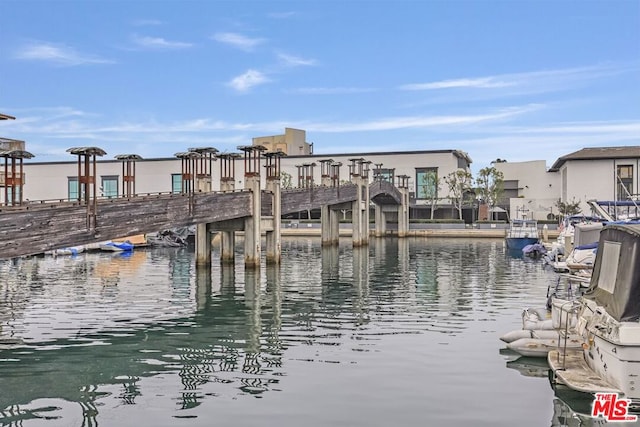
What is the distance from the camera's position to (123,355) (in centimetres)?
2241

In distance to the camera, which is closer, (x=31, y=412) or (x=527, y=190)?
(x=31, y=412)

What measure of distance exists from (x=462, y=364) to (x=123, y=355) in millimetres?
11052

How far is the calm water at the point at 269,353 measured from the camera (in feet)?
53.2

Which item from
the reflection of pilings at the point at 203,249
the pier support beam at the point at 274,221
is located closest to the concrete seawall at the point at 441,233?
the pier support beam at the point at 274,221

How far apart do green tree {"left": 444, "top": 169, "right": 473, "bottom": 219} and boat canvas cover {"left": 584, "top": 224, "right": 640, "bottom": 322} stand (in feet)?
317

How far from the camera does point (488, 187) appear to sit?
123 meters

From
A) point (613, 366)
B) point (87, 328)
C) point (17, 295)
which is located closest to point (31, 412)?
point (87, 328)

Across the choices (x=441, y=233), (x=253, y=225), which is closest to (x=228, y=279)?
(x=253, y=225)

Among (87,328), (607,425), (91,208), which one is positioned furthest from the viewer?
(91,208)

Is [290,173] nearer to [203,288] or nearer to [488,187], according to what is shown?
[488,187]

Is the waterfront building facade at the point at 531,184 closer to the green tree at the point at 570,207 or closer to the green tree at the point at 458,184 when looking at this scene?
the green tree at the point at 458,184

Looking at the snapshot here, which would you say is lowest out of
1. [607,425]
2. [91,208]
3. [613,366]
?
[607,425]

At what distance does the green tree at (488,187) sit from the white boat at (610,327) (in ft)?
332

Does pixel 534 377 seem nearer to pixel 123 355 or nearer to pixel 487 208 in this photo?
pixel 123 355
